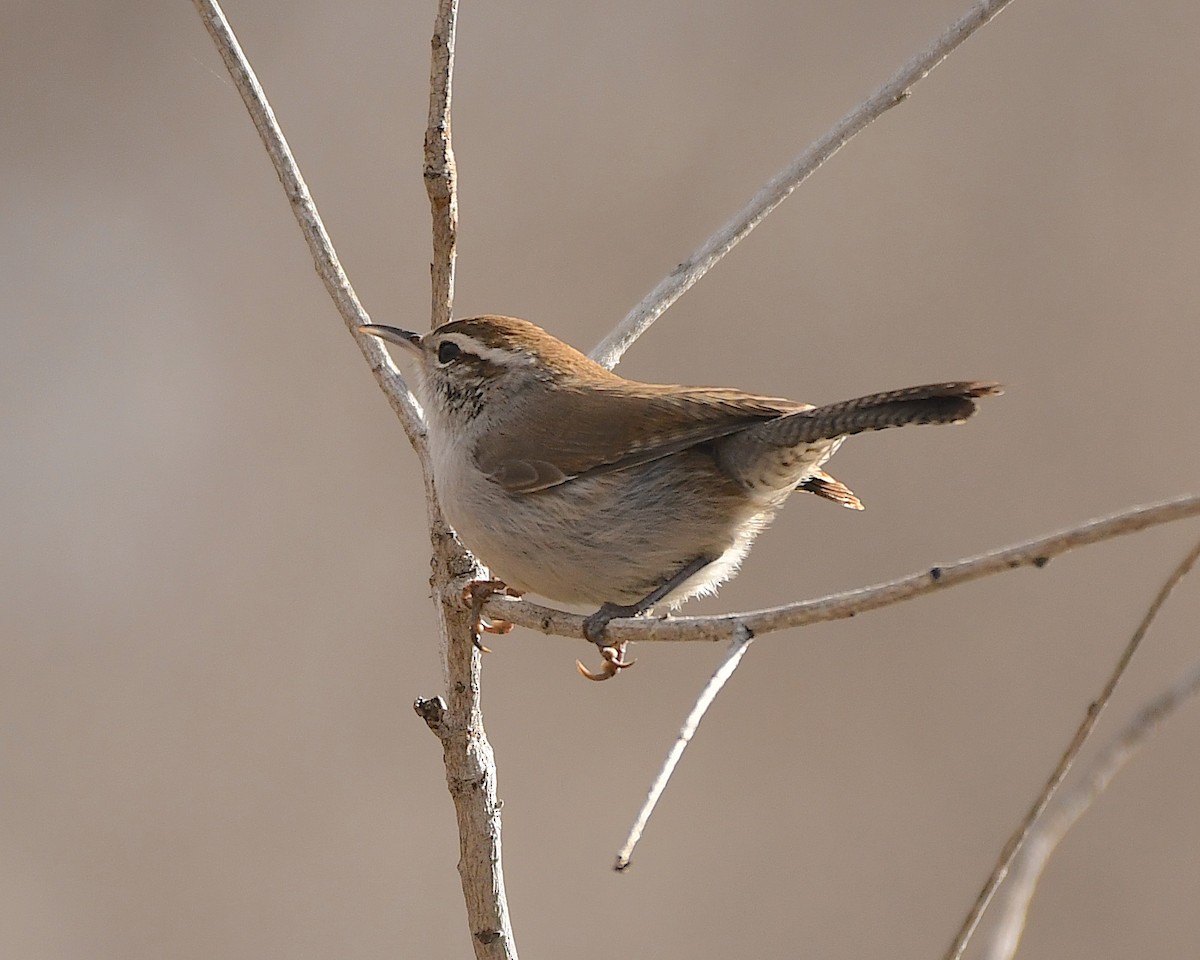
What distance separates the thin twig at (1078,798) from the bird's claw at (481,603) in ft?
3.95

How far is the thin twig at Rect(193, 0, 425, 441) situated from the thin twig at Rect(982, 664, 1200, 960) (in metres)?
1.67

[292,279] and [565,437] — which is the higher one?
[292,279]

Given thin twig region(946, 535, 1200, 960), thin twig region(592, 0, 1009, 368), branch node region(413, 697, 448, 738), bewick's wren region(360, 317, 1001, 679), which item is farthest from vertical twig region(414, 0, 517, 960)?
thin twig region(946, 535, 1200, 960)

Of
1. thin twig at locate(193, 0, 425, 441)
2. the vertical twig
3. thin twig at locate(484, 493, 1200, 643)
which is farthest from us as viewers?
thin twig at locate(193, 0, 425, 441)

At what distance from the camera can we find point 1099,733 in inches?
149

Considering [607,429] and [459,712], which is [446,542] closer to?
[607,429]

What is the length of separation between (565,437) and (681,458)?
0.81 ft

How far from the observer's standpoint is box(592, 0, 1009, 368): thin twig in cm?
233

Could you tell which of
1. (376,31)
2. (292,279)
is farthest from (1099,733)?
(376,31)

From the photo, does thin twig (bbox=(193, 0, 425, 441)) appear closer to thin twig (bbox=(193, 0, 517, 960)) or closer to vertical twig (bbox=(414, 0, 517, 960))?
thin twig (bbox=(193, 0, 517, 960))

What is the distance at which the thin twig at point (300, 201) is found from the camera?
90.0 inches

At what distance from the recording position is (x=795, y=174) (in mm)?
2463

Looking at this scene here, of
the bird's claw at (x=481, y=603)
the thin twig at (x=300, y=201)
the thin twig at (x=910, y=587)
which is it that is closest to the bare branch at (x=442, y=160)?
the thin twig at (x=300, y=201)

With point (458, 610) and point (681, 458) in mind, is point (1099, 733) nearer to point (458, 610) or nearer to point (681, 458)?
point (681, 458)
